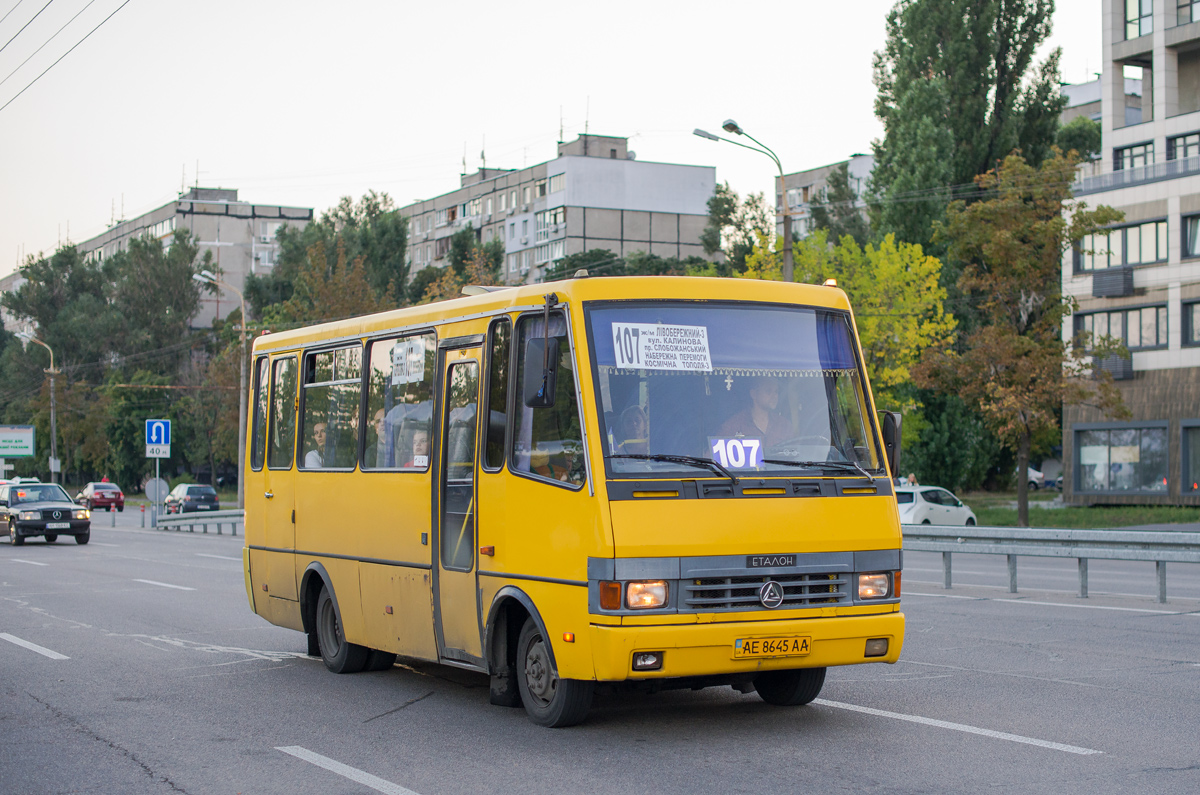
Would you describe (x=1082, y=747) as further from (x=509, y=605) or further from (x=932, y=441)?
(x=932, y=441)

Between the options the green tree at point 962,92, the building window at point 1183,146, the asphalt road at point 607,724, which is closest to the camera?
the asphalt road at point 607,724

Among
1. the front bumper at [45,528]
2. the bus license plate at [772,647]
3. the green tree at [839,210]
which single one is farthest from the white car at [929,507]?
the green tree at [839,210]

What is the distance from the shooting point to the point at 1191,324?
47.9m

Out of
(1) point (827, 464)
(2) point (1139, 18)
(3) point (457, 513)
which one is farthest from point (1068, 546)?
(2) point (1139, 18)

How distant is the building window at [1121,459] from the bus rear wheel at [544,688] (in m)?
44.9

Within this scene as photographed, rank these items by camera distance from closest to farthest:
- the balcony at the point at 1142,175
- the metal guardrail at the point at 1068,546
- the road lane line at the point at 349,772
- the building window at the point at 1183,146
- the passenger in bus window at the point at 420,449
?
the road lane line at the point at 349,772
the passenger in bus window at the point at 420,449
the metal guardrail at the point at 1068,546
the balcony at the point at 1142,175
the building window at the point at 1183,146

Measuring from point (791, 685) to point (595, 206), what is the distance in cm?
8771

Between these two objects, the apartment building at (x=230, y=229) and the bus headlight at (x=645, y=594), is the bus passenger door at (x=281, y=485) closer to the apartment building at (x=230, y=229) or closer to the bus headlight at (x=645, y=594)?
the bus headlight at (x=645, y=594)

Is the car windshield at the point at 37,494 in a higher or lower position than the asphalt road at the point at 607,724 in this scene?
higher

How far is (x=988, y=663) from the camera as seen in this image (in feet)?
35.8

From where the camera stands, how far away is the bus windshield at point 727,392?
7629mm

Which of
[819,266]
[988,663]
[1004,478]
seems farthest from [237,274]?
[988,663]

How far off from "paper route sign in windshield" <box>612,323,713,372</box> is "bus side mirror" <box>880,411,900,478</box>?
1.28m

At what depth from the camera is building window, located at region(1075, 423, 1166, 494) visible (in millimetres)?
48719
